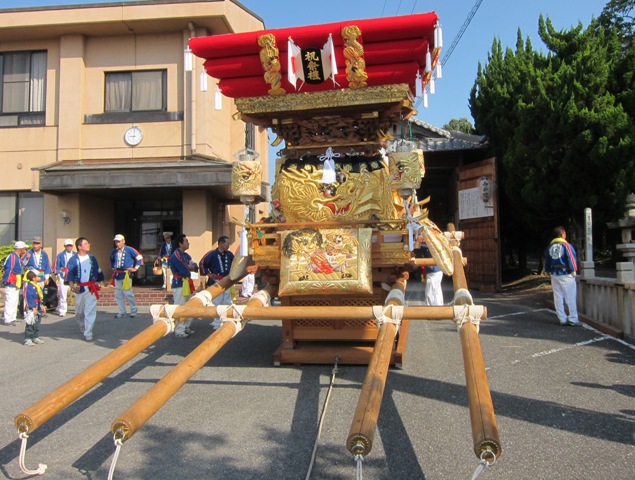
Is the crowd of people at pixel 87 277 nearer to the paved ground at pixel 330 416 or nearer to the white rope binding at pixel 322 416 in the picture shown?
the paved ground at pixel 330 416

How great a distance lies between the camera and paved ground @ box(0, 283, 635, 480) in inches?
122

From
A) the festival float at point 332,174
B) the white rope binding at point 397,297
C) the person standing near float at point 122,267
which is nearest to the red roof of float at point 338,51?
the festival float at point 332,174

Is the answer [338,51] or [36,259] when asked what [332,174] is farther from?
[36,259]

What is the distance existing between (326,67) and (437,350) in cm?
393

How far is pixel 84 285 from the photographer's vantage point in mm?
7566

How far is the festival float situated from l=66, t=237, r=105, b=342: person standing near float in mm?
3476

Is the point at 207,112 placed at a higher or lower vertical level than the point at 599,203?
higher

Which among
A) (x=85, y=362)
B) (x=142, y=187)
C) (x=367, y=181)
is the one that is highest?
(x=142, y=187)

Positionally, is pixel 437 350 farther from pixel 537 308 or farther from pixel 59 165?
pixel 59 165

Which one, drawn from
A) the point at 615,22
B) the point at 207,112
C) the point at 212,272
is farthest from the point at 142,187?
the point at 615,22

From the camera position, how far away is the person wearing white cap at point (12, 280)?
8.72 metres

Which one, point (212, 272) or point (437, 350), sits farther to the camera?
point (212, 272)

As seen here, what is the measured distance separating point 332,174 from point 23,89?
507 inches

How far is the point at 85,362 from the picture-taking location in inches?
235
